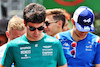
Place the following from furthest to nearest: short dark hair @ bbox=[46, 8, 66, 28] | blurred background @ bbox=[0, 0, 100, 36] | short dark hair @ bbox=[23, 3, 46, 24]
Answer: blurred background @ bbox=[0, 0, 100, 36], short dark hair @ bbox=[46, 8, 66, 28], short dark hair @ bbox=[23, 3, 46, 24]

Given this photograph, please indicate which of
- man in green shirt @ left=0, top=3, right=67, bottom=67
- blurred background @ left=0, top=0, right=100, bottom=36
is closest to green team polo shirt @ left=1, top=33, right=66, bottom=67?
man in green shirt @ left=0, top=3, right=67, bottom=67

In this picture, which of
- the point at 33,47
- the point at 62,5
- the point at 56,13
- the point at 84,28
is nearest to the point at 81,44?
the point at 84,28

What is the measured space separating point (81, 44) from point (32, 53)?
1058 millimetres

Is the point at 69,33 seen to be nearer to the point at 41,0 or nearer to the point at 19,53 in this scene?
the point at 19,53

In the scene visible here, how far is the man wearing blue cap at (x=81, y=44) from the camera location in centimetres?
433

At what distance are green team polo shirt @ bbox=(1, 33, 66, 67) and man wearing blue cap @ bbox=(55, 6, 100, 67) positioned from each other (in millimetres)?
617

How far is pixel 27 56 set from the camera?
370cm

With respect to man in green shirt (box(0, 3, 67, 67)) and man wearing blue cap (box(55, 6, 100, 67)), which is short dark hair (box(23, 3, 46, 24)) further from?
man wearing blue cap (box(55, 6, 100, 67))

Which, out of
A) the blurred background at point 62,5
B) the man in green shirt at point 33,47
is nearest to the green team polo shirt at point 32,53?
the man in green shirt at point 33,47

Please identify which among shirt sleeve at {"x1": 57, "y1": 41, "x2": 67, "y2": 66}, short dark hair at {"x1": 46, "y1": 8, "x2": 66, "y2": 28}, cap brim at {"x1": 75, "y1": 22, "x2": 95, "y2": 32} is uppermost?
short dark hair at {"x1": 46, "y1": 8, "x2": 66, "y2": 28}

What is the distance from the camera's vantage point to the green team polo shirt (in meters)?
3.67

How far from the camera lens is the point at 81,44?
4.42 meters

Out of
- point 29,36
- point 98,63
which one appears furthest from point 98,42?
point 29,36

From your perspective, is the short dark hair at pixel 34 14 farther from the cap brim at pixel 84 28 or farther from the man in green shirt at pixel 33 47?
the cap brim at pixel 84 28
